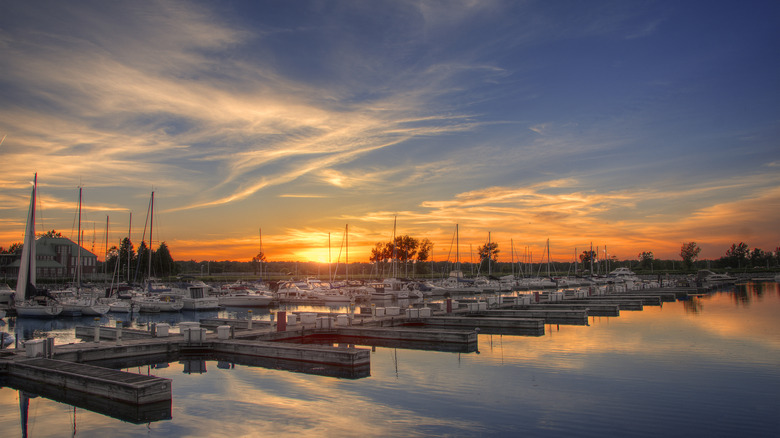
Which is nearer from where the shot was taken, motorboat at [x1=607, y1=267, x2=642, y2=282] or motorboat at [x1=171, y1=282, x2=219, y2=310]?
motorboat at [x1=171, y1=282, x2=219, y2=310]

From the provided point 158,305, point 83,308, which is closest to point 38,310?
point 83,308

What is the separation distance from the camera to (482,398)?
17234mm

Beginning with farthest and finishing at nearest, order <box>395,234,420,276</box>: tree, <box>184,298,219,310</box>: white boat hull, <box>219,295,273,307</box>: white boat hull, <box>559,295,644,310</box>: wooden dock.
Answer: <box>395,234,420,276</box>: tree, <box>219,295,273,307</box>: white boat hull, <box>184,298,219,310</box>: white boat hull, <box>559,295,644,310</box>: wooden dock

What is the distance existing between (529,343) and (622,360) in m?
6.17

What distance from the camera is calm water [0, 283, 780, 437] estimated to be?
46.6 feet

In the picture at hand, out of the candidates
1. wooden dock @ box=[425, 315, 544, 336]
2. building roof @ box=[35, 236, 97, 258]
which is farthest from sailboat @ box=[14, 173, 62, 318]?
building roof @ box=[35, 236, 97, 258]

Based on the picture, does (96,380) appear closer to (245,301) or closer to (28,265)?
(28,265)

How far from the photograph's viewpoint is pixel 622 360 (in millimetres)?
24562

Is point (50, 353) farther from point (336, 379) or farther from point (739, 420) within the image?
point (739, 420)

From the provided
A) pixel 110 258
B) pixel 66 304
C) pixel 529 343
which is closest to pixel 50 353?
pixel 529 343

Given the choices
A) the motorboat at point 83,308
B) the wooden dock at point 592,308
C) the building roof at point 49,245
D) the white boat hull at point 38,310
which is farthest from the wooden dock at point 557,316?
the building roof at point 49,245

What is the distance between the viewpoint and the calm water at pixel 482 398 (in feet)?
46.6

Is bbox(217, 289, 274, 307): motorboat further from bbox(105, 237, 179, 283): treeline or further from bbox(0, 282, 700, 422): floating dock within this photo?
bbox(105, 237, 179, 283): treeline

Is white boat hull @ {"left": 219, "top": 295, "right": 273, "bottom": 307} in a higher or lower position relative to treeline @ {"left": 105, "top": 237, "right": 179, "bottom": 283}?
lower
